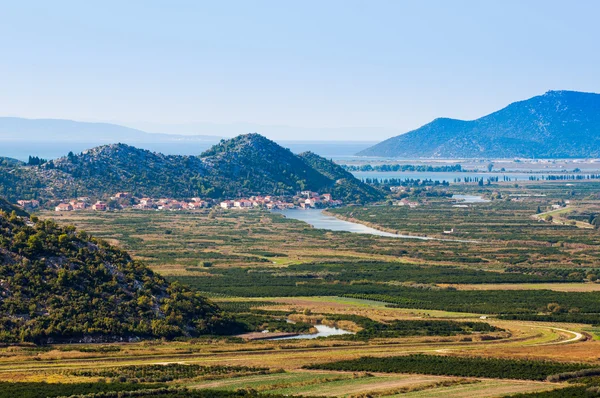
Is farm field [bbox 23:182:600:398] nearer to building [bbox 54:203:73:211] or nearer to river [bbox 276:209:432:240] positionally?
river [bbox 276:209:432:240]

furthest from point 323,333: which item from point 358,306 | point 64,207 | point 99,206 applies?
point 99,206

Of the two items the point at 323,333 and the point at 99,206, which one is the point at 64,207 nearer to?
the point at 99,206

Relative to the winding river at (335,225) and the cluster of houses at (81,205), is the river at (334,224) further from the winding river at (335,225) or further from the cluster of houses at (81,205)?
the cluster of houses at (81,205)

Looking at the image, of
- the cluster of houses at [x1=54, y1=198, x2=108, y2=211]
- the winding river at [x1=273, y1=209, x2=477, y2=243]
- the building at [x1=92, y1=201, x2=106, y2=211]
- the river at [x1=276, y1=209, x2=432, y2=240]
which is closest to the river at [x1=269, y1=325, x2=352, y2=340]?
the winding river at [x1=273, y1=209, x2=477, y2=243]

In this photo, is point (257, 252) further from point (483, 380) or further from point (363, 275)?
point (483, 380)

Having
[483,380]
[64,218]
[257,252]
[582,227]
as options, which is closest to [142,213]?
[64,218]

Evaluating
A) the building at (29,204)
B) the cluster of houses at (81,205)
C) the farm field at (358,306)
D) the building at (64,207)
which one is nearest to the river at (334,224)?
the farm field at (358,306)
